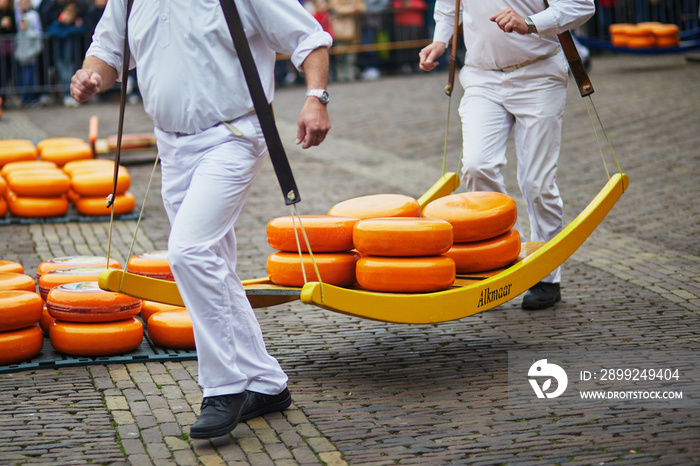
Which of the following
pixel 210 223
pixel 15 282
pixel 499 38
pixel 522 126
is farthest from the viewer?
pixel 522 126

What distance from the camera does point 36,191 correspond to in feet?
26.7

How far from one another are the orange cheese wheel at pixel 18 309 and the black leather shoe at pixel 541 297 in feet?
9.39

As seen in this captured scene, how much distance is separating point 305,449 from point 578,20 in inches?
113

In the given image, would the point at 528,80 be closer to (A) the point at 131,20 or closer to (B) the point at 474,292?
(B) the point at 474,292

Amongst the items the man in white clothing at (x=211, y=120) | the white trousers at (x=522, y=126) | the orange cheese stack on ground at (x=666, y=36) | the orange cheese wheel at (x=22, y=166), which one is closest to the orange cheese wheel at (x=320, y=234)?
the man in white clothing at (x=211, y=120)

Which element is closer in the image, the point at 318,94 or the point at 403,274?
the point at 318,94

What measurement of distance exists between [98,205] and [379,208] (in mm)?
4406

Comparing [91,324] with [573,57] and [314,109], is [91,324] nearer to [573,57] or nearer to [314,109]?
[314,109]

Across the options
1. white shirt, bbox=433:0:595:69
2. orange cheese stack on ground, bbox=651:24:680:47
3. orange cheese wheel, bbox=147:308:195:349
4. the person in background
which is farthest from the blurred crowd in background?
orange cheese wheel, bbox=147:308:195:349

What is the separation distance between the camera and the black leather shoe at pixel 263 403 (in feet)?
12.4

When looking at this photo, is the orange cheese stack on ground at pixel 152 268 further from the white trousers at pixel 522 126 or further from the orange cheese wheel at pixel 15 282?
the white trousers at pixel 522 126

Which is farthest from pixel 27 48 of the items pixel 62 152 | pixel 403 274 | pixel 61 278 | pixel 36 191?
pixel 403 274

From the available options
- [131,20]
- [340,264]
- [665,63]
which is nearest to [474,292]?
[340,264]

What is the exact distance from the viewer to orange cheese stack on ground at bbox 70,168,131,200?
822cm
